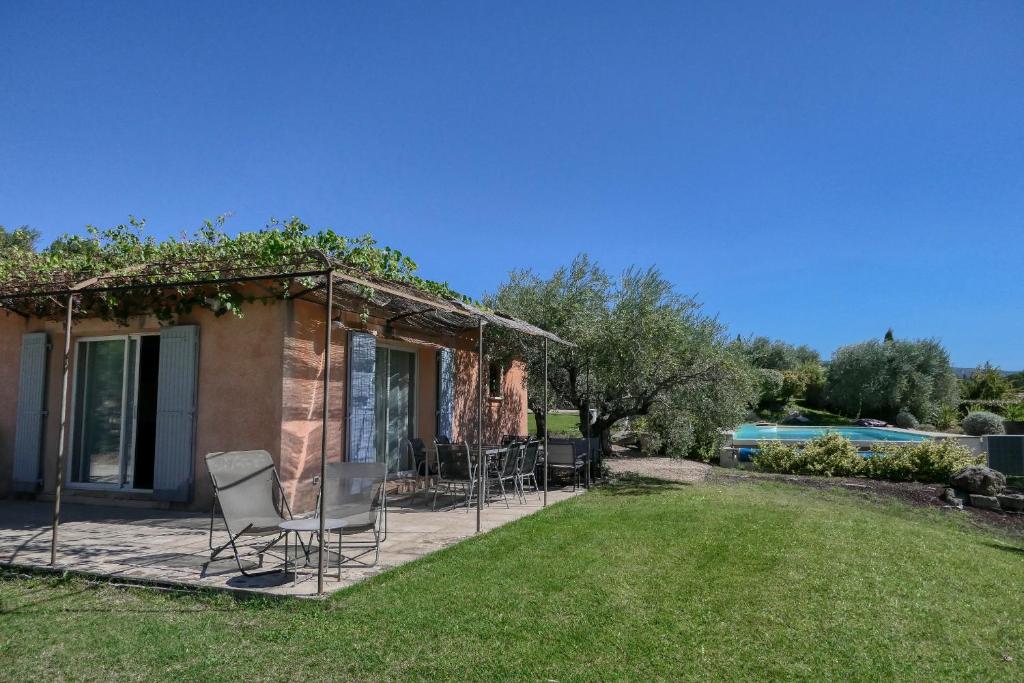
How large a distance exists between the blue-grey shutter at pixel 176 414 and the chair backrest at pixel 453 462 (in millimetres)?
2747

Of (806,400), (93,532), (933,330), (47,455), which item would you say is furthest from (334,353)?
(806,400)

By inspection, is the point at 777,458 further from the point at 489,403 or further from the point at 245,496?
the point at 245,496

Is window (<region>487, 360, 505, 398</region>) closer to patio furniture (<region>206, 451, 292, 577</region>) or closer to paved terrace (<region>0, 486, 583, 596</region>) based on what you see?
paved terrace (<region>0, 486, 583, 596</region>)

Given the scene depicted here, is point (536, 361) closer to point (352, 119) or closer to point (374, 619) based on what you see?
point (352, 119)

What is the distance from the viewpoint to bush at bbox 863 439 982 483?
A: 12473 mm

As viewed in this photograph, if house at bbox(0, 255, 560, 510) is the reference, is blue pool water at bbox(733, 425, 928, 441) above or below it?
below

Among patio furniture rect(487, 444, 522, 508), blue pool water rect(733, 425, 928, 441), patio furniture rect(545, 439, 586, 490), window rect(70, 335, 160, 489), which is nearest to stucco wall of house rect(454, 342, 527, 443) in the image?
patio furniture rect(545, 439, 586, 490)

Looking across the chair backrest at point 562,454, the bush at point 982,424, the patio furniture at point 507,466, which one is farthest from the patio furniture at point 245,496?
the bush at point 982,424

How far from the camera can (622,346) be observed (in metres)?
10.8

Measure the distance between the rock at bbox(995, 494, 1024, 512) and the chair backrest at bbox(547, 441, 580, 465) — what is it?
718 cm

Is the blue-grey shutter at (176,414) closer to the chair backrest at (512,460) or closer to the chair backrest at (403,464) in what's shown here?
the chair backrest at (403,464)

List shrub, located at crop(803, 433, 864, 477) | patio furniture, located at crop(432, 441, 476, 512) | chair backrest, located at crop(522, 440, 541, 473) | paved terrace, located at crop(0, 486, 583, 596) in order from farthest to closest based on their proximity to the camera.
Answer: shrub, located at crop(803, 433, 864, 477)
chair backrest, located at crop(522, 440, 541, 473)
patio furniture, located at crop(432, 441, 476, 512)
paved terrace, located at crop(0, 486, 583, 596)

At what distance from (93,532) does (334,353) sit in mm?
3154

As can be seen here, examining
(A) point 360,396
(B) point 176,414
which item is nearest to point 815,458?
(A) point 360,396
